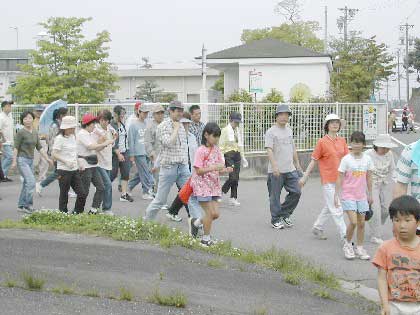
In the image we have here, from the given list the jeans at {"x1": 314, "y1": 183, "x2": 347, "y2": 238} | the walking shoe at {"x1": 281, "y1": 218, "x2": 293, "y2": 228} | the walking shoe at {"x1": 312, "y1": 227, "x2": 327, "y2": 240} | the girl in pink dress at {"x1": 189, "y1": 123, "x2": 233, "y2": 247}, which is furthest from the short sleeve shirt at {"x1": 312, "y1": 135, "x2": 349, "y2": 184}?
the girl in pink dress at {"x1": 189, "y1": 123, "x2": 233, "y2": 247}

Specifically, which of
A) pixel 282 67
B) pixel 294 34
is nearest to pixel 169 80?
pixel 294 34

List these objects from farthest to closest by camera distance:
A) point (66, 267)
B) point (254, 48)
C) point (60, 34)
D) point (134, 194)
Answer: point (60, 34)
point (254, 48)
point (134, 194)
point (66, 267)

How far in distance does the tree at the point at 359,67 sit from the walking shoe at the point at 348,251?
33508 mm

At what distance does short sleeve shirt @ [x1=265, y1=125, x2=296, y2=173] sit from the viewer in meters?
10.8

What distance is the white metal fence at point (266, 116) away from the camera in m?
18.4

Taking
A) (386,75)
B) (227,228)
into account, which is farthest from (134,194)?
(386,75)

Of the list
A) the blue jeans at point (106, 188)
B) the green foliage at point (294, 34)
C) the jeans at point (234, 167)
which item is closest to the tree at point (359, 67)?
the green foliage at point (294, 34)

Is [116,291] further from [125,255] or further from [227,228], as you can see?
[227,228]

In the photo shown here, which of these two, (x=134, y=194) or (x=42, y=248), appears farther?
(x=134, y=194)

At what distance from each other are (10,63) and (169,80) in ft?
54.0

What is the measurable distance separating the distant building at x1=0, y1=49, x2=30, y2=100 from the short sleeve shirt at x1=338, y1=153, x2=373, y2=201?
5702 centimetres

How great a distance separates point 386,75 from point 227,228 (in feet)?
138

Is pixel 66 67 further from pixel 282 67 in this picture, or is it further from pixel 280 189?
pixel 280 189

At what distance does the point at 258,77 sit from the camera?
3134cm
